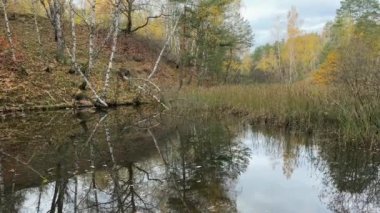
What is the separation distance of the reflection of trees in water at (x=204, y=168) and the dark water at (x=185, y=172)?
15 mm

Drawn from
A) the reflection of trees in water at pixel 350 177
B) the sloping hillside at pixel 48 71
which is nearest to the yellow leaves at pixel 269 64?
the sloping hillside at pixel 48 71

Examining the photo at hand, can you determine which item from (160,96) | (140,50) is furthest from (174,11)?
(160,96)

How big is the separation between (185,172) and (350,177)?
2.60 metres

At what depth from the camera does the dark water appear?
522 cm

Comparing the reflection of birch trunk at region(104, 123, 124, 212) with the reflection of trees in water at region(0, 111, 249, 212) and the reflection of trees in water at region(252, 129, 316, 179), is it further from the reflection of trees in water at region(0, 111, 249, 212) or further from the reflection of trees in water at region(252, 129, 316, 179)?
the reflection of trees in water at region(252, 129, 316, 179)

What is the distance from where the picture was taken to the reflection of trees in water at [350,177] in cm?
514

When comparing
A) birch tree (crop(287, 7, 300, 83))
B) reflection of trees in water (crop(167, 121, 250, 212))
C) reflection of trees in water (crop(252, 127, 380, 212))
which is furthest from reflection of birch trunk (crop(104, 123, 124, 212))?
birch tree (crop(287, 7, 300, 83))

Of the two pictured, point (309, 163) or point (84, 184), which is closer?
point (84, 184)

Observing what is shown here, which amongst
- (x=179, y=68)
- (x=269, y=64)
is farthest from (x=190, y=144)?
(x=269, y=64)

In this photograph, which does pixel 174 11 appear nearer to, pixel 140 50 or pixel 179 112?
pixel 140 50

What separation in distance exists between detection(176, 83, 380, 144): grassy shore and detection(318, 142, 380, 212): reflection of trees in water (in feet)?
1.38

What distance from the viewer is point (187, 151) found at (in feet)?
27.6

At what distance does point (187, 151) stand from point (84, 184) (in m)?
2.85

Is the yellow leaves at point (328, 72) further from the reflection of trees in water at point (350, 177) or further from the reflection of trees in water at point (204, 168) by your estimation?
the reflection of trees in water at point (204, 168)
